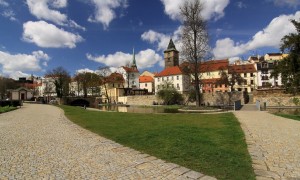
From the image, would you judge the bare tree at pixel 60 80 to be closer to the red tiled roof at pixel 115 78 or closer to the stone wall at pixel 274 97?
the red tiled roof at pixel 115 78

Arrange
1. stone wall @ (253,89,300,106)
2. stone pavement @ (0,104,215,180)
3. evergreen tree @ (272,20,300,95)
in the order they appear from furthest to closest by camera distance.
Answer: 1. stone wall @ (253,89,300,106)
2. evergreen tree @ (272,20,300,95)
3. stone pavement @ (0,104,215,180)

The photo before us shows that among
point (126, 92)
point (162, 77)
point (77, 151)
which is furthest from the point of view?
point (162, 77)

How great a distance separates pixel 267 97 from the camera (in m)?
54.0

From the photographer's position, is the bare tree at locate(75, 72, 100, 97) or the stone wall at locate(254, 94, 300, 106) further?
the bare tree at locate(75, 72, 100, 97)

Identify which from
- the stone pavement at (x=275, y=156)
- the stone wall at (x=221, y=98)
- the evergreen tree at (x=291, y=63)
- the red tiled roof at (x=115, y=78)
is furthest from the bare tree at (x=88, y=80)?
the stone pavement at (x=275, y=156)

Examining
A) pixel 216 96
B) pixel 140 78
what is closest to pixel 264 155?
pixel 216 96

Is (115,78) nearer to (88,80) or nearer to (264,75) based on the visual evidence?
(88,80)

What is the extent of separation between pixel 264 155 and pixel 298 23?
17.0m

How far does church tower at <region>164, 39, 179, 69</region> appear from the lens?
108000mm

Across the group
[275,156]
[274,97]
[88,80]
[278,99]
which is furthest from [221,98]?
[275,156]

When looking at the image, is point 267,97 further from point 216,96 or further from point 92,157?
point 92,157

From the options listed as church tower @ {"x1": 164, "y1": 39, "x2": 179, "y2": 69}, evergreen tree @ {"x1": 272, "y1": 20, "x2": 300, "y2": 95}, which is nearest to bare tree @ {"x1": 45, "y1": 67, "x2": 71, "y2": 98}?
church tower @ {"x1": 164, "y1": 39, "x2": 179, "y2": 69}

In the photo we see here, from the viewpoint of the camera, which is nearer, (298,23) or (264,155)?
(264,155)

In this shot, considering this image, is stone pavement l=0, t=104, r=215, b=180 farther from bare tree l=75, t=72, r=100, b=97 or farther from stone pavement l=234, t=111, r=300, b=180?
bare tree l=75, t=72, r=100, b=97
